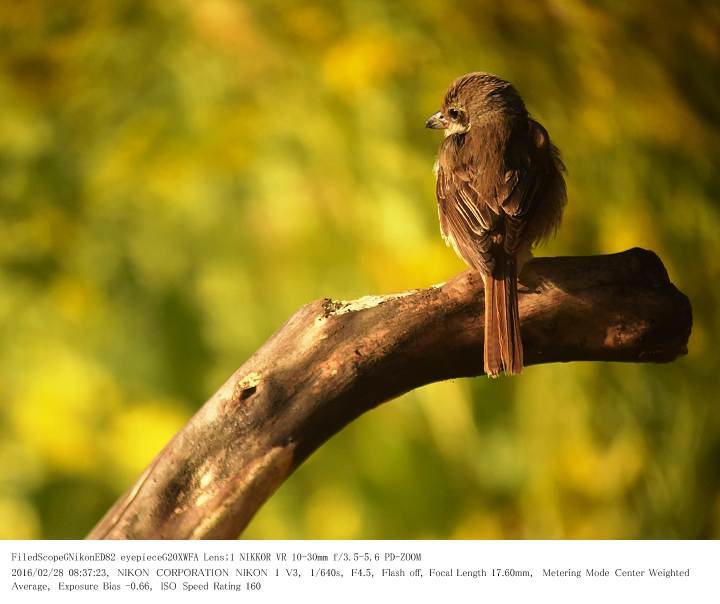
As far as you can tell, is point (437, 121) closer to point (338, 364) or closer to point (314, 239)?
A: point (314, 239)

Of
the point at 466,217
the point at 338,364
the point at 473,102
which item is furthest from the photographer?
the point at 473,102

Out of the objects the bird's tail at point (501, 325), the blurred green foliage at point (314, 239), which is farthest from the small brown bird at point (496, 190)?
the blurred green foliage at point (314, 239)

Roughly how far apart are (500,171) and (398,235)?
0.93 feet

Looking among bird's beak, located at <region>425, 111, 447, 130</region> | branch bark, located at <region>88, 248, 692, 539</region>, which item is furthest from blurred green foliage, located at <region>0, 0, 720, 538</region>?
branch bark, located at <region>88, 248, 692, 539</region>

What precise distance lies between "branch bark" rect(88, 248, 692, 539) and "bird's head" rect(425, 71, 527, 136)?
37cm

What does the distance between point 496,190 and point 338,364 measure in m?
0.48

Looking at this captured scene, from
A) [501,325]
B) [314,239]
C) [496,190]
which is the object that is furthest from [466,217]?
[314,239]

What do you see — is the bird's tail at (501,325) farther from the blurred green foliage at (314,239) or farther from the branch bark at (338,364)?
the blurred green foliage at (314,239)

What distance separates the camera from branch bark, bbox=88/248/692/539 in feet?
4.66

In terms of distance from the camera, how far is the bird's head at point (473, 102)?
1.71 m

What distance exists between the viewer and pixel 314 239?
180cm

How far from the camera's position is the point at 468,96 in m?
1.72

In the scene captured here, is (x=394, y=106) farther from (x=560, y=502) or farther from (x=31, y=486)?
(x=31, y=486)

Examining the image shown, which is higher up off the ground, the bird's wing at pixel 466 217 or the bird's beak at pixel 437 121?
the bird's beak at pixel 437 121
